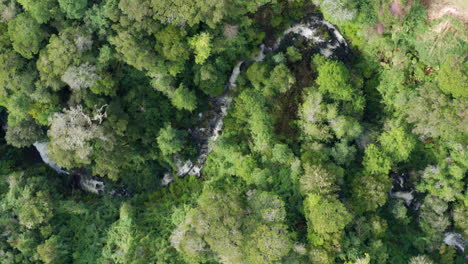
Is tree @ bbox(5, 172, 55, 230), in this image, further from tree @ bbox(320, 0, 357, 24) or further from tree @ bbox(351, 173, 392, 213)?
tree @ bbox(320, 0, 357, 24)

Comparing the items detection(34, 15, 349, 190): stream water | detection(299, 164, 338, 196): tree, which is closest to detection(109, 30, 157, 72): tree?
detection(34, 15, 349, 190): stream water

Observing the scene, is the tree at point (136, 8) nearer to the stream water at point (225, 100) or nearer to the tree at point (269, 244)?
the stream water at point (225, 100)

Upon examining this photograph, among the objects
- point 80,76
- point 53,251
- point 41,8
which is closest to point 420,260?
point 53,251

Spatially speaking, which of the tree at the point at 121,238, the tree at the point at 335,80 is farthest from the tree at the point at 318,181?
the tree at the point at 121,238

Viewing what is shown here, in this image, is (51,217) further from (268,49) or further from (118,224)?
(268,49)

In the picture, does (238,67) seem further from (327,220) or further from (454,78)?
(454,78)
